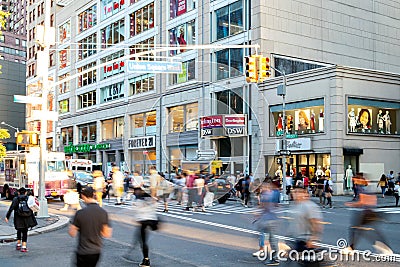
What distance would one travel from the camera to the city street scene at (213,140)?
431 inches

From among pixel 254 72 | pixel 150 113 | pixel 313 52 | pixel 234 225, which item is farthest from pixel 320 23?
pixel 150 113

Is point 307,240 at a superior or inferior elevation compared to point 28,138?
inferior

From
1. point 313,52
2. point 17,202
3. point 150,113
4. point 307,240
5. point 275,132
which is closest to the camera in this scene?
point 307,240

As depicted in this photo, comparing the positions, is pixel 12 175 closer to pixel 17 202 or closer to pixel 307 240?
pixel 17 202

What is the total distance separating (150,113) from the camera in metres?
13.6

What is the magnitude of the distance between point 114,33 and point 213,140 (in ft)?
139

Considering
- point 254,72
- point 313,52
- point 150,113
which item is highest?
point 313,52

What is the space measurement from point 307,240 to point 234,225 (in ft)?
30.2

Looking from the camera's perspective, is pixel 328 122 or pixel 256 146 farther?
pixel 328 122

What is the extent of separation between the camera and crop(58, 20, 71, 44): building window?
→ 6731cm

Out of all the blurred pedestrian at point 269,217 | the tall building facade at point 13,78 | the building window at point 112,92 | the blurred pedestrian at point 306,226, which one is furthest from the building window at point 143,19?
the tall building facade at point 13,78

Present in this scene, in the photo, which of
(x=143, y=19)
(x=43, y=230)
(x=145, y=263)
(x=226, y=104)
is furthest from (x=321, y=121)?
(x=145, y=263)

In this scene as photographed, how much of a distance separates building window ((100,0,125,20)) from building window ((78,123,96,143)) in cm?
1165

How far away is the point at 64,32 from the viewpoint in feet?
226
